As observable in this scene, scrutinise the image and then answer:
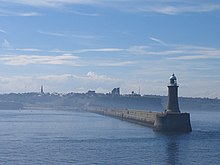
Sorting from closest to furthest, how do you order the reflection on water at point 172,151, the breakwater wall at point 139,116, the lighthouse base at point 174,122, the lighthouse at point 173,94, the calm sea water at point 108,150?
the calm sea water at point 108,150, the reflection on water at point 172,151, the lighthouse base at point 174,122, the lighthouse at point 173,94, the breakwater wall at point 139,116

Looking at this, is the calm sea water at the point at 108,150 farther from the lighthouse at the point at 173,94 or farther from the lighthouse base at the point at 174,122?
the lighthouse at the point at 173,94

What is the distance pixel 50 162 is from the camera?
37.5 meters

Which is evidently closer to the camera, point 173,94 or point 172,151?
point 172,151

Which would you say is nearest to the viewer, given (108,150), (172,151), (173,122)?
(108,150)

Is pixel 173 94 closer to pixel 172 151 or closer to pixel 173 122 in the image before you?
pixel 173 122

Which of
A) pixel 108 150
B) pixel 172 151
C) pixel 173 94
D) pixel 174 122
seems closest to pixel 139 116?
pixel 173 94

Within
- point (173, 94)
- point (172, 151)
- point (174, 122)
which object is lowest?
point (172, 151)

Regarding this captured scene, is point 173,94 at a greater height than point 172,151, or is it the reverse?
point 173,94

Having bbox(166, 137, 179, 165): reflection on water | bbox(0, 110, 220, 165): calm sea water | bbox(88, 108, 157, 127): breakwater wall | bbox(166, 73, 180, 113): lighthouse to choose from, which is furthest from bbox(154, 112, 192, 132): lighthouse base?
bbox(88, 108, 157, 127): breakwater wall

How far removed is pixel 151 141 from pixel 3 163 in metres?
20.5

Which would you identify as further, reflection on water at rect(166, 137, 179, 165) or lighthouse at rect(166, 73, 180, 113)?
lighthouse at rect(166, 73, 180, 113)

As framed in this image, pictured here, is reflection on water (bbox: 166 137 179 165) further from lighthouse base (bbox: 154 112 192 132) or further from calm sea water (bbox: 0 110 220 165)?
lighthouse base (bbox: 154 112 192 132)

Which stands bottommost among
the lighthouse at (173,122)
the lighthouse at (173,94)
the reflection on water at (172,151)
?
the reflection on water at (172,151)

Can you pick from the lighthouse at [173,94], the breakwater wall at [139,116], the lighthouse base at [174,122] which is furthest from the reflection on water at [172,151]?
the breakwater wall at [139,116]
